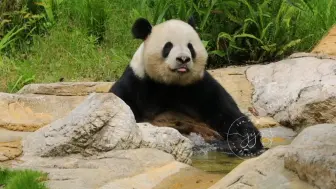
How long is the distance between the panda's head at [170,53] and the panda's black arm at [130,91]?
3.0 inches

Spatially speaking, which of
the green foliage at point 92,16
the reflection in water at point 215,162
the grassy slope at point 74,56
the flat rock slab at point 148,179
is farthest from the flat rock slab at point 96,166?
the green foliage at point 92,16

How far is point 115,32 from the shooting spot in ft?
36.3

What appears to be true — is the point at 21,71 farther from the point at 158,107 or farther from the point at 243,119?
→ the point at 243,119

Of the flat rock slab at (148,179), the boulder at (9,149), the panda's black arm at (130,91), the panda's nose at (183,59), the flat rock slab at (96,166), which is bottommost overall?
the panda's black arm at (130,91)

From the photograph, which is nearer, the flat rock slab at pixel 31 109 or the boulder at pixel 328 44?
the flat rock slab at pixel 31 109

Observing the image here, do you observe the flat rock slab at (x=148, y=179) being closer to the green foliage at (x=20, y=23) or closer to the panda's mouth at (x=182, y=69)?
the panda's mouth at (x=182, y=69)

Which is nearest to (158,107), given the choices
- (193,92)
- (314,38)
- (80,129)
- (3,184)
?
(193,92)

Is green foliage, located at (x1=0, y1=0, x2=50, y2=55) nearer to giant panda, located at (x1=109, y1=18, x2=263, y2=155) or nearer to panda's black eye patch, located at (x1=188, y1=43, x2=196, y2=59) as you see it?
giant panda, located at (x1=109, y1=18, x2=263, y2=155)

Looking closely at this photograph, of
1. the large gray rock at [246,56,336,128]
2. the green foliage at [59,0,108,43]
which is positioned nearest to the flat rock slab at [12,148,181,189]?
the large gray rock at [246,56,336,128]

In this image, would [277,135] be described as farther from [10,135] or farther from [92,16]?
[92,16]

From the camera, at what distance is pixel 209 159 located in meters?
6.28

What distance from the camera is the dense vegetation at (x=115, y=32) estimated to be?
9.87 meters

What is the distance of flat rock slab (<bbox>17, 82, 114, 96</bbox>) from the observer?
858cm

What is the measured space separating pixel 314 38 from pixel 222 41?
1.39 meters
